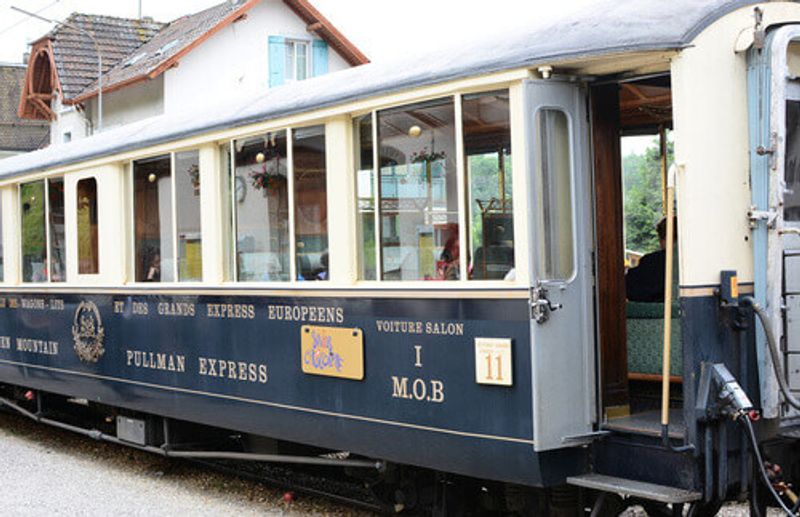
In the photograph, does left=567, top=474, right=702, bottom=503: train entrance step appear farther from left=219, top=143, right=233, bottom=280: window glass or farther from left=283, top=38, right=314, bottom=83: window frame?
left=283, top=38, right=314, bottom=83: window frame

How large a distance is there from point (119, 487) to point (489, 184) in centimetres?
473

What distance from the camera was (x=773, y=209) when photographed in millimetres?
5348

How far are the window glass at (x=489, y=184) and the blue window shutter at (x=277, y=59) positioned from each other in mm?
25214

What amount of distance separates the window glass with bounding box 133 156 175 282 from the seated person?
3.35 m

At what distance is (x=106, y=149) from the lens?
29.9 ft

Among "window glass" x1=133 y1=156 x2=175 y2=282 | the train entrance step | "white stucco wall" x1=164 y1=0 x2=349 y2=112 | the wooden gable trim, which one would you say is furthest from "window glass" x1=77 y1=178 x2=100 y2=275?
the wooden gable trim

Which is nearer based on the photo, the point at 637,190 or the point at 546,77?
the point at 546,77

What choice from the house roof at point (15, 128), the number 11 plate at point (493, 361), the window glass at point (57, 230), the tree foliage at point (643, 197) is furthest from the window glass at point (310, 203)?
the house roof at point (15, 128)

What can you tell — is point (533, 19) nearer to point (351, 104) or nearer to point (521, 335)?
point (351, 104)

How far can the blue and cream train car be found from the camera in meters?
5.27

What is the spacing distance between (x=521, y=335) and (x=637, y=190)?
1.93 metres

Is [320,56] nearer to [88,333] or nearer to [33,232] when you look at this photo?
[33,232]

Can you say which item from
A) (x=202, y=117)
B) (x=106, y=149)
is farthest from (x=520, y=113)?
(x=106, y=149)

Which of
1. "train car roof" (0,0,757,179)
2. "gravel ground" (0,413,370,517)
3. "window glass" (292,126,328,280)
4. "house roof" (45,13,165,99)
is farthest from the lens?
"house roof" (45,13,165,99)
